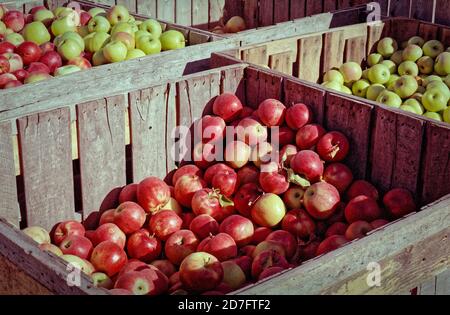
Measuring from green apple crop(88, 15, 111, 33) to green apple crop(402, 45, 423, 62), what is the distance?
2.40 m

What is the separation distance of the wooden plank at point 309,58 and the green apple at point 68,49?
5.39 ft

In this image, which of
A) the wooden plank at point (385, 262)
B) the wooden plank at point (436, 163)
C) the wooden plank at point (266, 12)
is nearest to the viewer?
the wooden plank at point (385, 262)

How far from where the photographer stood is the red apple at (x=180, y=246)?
357 cm

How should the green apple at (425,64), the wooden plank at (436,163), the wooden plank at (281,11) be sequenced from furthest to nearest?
the wooden plank at (281,11)
the green apple at (425,64)
the wooden plank at (436,163)

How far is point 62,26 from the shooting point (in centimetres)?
570

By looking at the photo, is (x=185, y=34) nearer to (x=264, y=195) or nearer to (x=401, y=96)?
(x=401, y=96)

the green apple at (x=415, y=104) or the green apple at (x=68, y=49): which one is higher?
the green apple at (x=68, y=49)

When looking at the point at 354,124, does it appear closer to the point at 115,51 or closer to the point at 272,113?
the point at 272,113

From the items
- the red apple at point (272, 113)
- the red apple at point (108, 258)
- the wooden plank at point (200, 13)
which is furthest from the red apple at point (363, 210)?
the wooden plank at point (200, 13)

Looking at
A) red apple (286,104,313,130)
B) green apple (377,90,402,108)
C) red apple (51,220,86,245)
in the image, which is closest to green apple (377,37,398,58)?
green apple (377,90,402,108)

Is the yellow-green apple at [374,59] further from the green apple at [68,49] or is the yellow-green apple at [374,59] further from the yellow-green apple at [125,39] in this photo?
the green apple at [68,49]

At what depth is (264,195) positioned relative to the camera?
3830 millimetres
